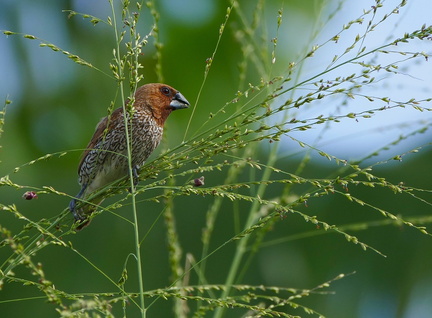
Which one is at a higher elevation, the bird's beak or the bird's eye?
the bird's eye

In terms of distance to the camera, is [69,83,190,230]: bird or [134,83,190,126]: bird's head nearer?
[69,83,190,230]: bird

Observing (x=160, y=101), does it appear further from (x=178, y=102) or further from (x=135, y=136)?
(x=135, y=136)

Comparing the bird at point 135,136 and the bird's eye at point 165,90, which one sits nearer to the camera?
the bird at point 135,136

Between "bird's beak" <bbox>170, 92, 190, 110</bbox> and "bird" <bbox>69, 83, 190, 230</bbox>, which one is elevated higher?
"bird's beak" <bbox>170, 92, 190, 110</bbox>

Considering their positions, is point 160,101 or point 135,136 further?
point 160,101

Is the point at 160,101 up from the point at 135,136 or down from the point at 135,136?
up

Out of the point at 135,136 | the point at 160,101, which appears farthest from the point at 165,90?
the point at 135,136

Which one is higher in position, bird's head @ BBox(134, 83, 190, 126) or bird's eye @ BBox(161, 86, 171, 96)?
bird's eye @ BBox(161, 86, 171, 96)

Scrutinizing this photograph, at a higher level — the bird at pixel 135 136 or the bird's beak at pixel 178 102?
the bird's beak at pixel 178 102

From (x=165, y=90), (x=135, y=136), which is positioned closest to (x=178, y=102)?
(x=165, y=90)

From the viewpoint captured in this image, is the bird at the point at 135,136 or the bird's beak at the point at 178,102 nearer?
the bird at the point at 135,136

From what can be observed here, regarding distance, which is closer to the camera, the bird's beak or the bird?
the bird

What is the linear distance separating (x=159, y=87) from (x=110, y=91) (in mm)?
3672

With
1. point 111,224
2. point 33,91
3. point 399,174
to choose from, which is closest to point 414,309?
point 399,174
